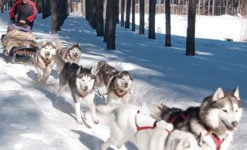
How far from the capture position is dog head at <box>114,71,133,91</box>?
9.01 metres

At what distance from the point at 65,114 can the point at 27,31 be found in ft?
21.8

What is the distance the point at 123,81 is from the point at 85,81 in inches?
42.9

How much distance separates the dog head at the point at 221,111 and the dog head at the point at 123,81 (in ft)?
12.4

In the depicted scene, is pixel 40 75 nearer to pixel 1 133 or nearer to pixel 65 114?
pixel 65 114

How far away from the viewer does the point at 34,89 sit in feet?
34.7

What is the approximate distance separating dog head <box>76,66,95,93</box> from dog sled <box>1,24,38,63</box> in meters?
5.36

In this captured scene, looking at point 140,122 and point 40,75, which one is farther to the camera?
point 40,75

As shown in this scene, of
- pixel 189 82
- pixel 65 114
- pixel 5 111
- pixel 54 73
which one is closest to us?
pixel 5 111

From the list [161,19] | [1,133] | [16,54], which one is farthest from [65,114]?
[161,19]

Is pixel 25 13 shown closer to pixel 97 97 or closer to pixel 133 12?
pixel 97 97

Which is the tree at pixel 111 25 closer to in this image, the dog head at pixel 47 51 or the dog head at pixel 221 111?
the dog head at pixel 47 51

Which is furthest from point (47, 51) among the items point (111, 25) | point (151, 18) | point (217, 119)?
point (151, 18)

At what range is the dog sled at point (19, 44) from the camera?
13.5 metres

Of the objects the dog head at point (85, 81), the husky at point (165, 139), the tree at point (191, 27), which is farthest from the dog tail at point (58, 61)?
the tree at point (191, 27)
